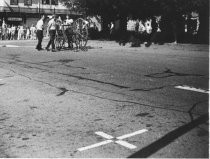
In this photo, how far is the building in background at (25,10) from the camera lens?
46556mm

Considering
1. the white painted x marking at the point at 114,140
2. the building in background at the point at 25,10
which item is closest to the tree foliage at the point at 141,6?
the white painted x marking at the point at 114,140

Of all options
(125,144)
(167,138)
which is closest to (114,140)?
(125,144)

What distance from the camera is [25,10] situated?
48.2 m

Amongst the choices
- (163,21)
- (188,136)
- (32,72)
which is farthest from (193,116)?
(163,21)

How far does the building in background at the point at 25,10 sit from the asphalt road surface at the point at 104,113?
3848 cm

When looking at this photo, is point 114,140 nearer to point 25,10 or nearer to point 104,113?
point 104,113

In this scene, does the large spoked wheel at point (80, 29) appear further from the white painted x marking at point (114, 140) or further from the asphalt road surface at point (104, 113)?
the white painted x marking at point (114, 140)

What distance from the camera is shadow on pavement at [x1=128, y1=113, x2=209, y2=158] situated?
404 cm

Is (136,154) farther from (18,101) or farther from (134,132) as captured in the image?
(18,101)

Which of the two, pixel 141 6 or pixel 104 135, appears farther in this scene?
pixel 141 6

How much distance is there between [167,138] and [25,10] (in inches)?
1822

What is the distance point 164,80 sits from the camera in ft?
28.1

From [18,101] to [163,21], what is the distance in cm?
1970

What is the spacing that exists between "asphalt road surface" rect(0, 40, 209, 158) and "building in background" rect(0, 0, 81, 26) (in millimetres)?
38475
